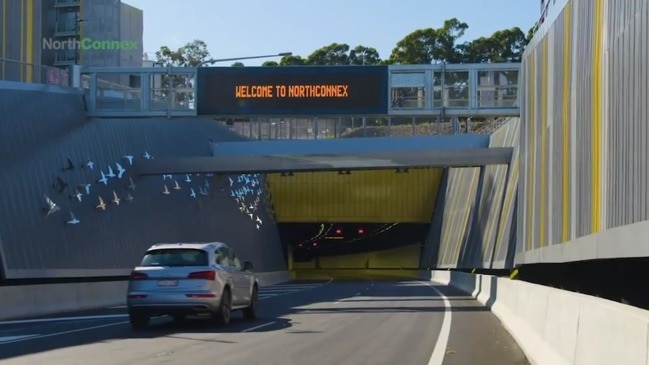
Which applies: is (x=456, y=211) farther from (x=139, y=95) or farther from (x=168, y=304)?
(x=168, y=304)

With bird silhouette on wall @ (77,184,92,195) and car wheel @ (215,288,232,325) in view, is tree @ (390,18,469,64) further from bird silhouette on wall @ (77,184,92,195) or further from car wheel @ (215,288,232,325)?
car wheel @ (215,288,232,325)

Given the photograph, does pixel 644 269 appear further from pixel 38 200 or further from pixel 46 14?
pixel 46 14

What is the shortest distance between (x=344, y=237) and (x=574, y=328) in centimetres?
8959

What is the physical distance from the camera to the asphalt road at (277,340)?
13.3 meters

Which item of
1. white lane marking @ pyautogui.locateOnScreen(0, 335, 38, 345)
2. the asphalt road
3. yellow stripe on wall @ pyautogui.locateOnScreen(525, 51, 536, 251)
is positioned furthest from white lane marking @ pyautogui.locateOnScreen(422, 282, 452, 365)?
yellow stripe on wall @ pyautogui.locateOnScreen(525, 51, 536, 251)

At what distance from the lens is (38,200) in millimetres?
29797

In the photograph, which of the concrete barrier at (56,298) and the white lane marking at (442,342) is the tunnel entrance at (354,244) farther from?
the white lane marking at (442,342)

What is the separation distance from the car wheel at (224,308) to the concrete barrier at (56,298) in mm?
5794

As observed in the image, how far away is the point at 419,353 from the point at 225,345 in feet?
10.4

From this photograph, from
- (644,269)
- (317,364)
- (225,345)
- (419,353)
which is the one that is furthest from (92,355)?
(644,269)

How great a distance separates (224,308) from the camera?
19.2 meters

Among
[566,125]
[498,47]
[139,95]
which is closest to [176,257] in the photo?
[566,125]

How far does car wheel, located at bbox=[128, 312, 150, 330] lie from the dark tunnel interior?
63.0m

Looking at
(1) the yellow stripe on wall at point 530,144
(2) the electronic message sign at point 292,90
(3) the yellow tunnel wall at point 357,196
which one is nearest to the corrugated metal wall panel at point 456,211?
(3) the yellow tunnel wall at point 357,196
